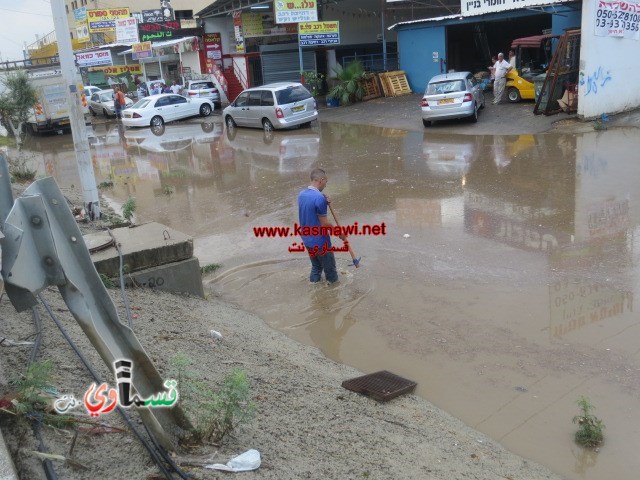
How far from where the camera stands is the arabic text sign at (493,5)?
69.8ft

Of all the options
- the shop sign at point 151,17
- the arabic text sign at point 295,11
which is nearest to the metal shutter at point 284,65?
the arabic text sign at point 295,11

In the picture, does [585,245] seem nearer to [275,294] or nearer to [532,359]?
[532,359]

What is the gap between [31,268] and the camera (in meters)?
2.75

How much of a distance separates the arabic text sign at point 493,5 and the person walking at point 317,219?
1630 centimetres

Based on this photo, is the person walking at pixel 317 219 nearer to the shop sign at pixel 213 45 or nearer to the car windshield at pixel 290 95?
the car windshield at pixel 290 95

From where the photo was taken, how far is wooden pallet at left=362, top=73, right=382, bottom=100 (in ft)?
96.4

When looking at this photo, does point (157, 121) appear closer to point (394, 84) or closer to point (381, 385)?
point (394, 84)

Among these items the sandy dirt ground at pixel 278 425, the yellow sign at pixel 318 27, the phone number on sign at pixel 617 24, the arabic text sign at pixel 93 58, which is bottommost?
the sandy dirt ground at pixel 278 425

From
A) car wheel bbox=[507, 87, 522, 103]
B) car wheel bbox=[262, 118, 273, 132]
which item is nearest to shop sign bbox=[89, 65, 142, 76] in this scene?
car wheel bbox=[262, 118, 273, 132]

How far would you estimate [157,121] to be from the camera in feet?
93.9

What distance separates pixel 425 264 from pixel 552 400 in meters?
3.48

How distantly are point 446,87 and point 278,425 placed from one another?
17.7 metres

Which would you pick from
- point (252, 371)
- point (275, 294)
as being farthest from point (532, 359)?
point (275, 294)

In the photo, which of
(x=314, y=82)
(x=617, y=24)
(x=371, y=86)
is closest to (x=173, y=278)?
(x=617, y=24)
